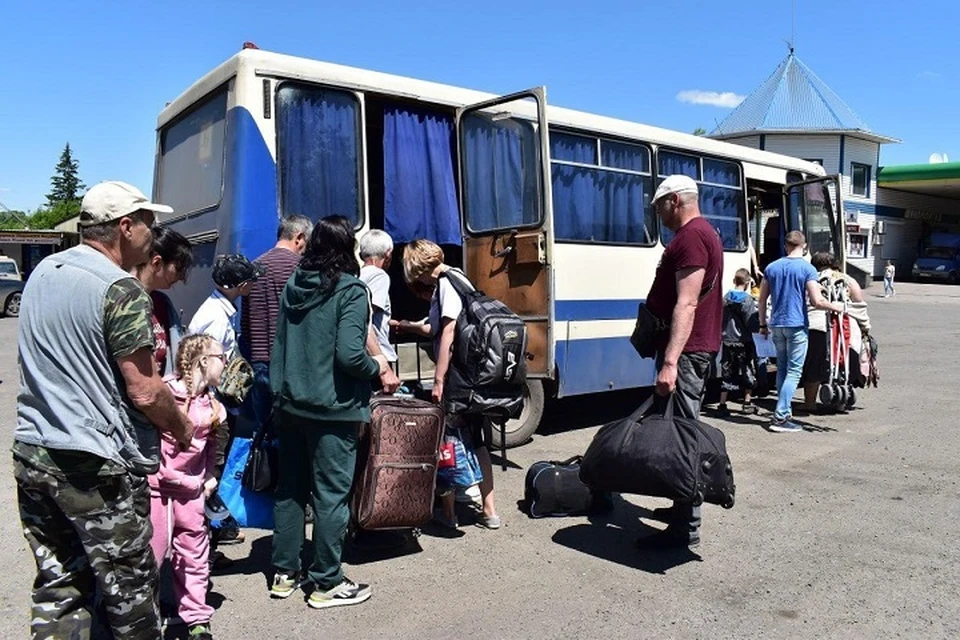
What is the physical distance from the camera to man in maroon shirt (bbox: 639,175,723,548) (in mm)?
4664

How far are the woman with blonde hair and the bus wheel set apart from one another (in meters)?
2.13

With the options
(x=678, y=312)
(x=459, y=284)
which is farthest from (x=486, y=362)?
(x=678, y=312)

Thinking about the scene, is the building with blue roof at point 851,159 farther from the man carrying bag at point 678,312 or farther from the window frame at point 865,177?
the man carrying bag at point 678,312

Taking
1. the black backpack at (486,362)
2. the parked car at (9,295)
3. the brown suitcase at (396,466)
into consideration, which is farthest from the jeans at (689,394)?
the parked car at (9,295)

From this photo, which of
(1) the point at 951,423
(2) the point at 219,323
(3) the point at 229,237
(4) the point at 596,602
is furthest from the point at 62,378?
(1) the point at 951,423

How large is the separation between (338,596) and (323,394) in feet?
3.51

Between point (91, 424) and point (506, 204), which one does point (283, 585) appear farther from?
point (506, 204)

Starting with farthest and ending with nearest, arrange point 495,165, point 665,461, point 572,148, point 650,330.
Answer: point 572,148 → point 495,165 → point 650,330 → point 665,461

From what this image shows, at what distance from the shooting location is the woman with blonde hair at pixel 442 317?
4.88 metres

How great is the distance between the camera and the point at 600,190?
26.8 ft

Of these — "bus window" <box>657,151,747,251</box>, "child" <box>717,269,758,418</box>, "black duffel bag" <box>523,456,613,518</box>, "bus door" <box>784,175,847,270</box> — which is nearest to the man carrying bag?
"black duffel bag" <box>523,456,613,518</box>

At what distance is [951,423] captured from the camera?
27.8 feet

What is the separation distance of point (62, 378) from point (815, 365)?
8062mm

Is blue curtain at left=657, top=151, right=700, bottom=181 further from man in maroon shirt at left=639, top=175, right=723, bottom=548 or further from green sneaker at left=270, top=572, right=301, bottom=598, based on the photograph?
green sneaker at left=270, top=572, right=301, bottom=598
